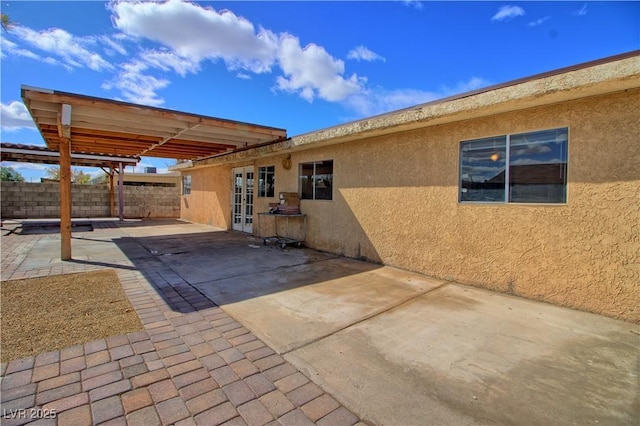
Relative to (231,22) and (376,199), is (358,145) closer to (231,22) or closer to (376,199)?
(376,199)

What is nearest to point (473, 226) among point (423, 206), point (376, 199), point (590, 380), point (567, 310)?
point (423, 206)

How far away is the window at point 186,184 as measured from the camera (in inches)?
671

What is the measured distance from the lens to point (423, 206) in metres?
5.79

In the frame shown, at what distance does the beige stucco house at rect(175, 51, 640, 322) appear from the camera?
12.4 ft

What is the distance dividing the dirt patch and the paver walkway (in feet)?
0.71

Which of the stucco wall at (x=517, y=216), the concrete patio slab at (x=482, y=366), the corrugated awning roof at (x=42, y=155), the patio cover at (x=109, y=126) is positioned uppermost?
the corrugated awning roof at (x=42, y=155)

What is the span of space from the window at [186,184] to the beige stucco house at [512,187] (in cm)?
1166

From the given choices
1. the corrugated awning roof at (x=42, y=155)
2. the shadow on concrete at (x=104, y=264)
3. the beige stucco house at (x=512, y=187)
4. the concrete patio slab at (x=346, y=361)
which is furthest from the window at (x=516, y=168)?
the corrugated awning roof at (x=42, y=155)

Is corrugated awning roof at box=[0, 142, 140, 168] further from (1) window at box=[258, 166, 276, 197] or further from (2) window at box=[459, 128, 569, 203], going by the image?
(2) window at box=[459, 128, 569, 203]

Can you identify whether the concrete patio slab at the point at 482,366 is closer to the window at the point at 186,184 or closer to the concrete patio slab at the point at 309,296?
the concrete patio slab at the point at 309,296

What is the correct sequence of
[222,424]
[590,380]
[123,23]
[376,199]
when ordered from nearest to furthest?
[222,424], [590,380], [376,199], [123,23]

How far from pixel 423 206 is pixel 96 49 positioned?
9.09 m

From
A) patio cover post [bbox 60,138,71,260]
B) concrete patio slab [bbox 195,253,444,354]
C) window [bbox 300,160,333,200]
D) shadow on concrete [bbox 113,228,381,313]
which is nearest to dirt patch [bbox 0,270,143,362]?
shadow on concrete [bbox 113,228,381,313]

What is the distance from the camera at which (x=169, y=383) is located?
237 cm
